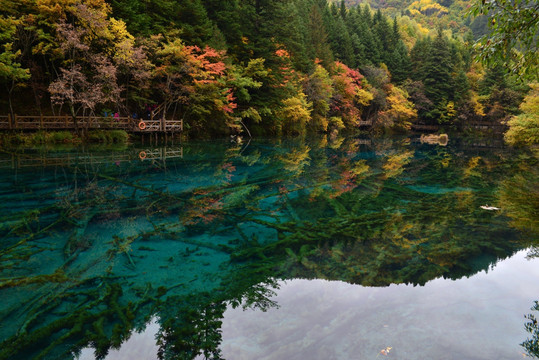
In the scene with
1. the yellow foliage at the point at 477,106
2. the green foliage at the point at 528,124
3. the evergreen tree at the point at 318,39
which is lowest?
the green foliage at the point at 528,124

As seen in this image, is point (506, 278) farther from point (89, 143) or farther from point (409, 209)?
point (89, 143)

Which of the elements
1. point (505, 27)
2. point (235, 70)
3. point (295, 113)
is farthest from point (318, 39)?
point (505, 27)

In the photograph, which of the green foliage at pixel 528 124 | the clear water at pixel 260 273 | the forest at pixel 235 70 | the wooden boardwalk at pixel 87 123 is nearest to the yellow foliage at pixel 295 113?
the forest at pixel 235 70

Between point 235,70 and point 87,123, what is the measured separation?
12889 millimetres

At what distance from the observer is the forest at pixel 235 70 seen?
18953mm

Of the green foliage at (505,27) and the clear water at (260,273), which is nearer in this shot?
the clear water at (260,273)

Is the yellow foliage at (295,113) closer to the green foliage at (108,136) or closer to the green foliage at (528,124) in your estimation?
the green foliage at (108,136)

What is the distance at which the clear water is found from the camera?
3256 millimetres

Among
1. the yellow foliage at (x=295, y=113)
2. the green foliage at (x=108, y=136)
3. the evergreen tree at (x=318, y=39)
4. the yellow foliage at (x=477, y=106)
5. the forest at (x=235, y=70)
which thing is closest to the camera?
the forest at (x=235, y=70)

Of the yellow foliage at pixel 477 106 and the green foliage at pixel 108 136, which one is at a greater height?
the yellow foliage at pixel 477 106

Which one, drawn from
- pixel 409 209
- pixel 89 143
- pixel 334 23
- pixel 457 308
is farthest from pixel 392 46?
pixel 457 308

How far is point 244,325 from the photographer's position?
11.7 feet

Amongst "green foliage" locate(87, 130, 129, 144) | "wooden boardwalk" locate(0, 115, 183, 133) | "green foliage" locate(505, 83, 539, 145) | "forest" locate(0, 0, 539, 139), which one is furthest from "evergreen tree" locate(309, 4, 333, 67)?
"green foliage" locate(87, 130, 129, 144)

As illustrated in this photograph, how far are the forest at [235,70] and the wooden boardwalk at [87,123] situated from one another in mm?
768
